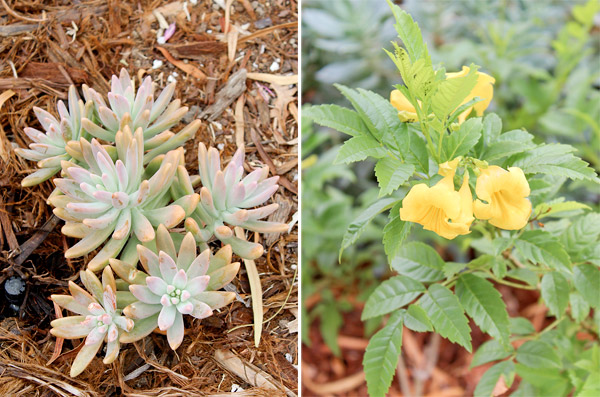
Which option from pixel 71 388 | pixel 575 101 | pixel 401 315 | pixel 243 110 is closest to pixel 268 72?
pixel 243 110

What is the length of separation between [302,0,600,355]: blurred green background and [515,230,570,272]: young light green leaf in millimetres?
597

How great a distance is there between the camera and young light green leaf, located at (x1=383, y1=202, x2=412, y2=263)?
790 mm

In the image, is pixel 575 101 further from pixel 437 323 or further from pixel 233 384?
pixel 233 384

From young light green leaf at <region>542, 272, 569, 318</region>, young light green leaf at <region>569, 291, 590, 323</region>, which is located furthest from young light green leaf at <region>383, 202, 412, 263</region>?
young light green leaf at <region>569, 291, 590, 323</region>

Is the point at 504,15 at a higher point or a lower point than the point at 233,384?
higher

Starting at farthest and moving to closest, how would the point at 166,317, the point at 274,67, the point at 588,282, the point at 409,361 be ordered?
1. the point at 409,361
2. the point at 274,67
3. the point at 588,282
4. the point at 166,317

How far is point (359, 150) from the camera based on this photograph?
2.57ft

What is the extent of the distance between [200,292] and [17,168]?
0.52 meters

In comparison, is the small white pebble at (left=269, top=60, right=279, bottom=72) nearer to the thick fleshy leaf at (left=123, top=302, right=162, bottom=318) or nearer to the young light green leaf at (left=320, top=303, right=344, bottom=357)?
the thick fleshy leaf at (left=123, top=302, right=162, bottom=318)

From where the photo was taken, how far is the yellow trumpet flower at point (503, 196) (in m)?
0.73

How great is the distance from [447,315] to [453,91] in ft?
1.27

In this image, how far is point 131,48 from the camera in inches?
45.9

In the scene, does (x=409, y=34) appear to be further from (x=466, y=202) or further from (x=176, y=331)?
(x=176, y=331)

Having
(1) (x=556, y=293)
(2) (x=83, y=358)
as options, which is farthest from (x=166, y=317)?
(1) (x=556, y=293)
